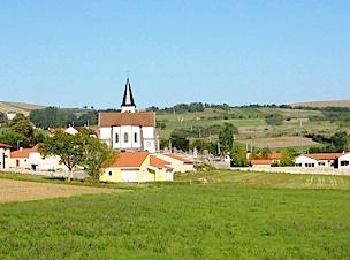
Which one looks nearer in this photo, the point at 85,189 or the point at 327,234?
the point at 327,234

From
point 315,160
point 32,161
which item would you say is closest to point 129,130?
point 32,161

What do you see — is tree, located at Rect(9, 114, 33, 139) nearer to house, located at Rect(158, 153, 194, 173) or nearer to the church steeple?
the church steeple

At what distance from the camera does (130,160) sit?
88875 mm

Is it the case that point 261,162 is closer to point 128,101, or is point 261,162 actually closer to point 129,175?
point 128,101

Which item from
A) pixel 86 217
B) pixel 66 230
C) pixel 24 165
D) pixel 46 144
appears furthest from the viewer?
pixel 24 165

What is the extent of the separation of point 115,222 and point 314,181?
58.0 meters

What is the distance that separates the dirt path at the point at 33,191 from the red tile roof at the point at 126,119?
60.7m

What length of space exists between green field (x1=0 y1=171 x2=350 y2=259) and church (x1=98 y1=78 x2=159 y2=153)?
81918 mm

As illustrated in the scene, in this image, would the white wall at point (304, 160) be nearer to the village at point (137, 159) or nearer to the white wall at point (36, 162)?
the village at point (137, 159)

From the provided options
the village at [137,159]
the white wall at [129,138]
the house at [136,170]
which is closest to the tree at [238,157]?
the village at [137,159]

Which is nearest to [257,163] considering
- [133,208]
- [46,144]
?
[46,144]

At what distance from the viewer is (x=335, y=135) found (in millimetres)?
158750

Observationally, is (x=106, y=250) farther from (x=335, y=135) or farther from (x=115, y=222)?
(x=335, y=135)

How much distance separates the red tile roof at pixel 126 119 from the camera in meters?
123
